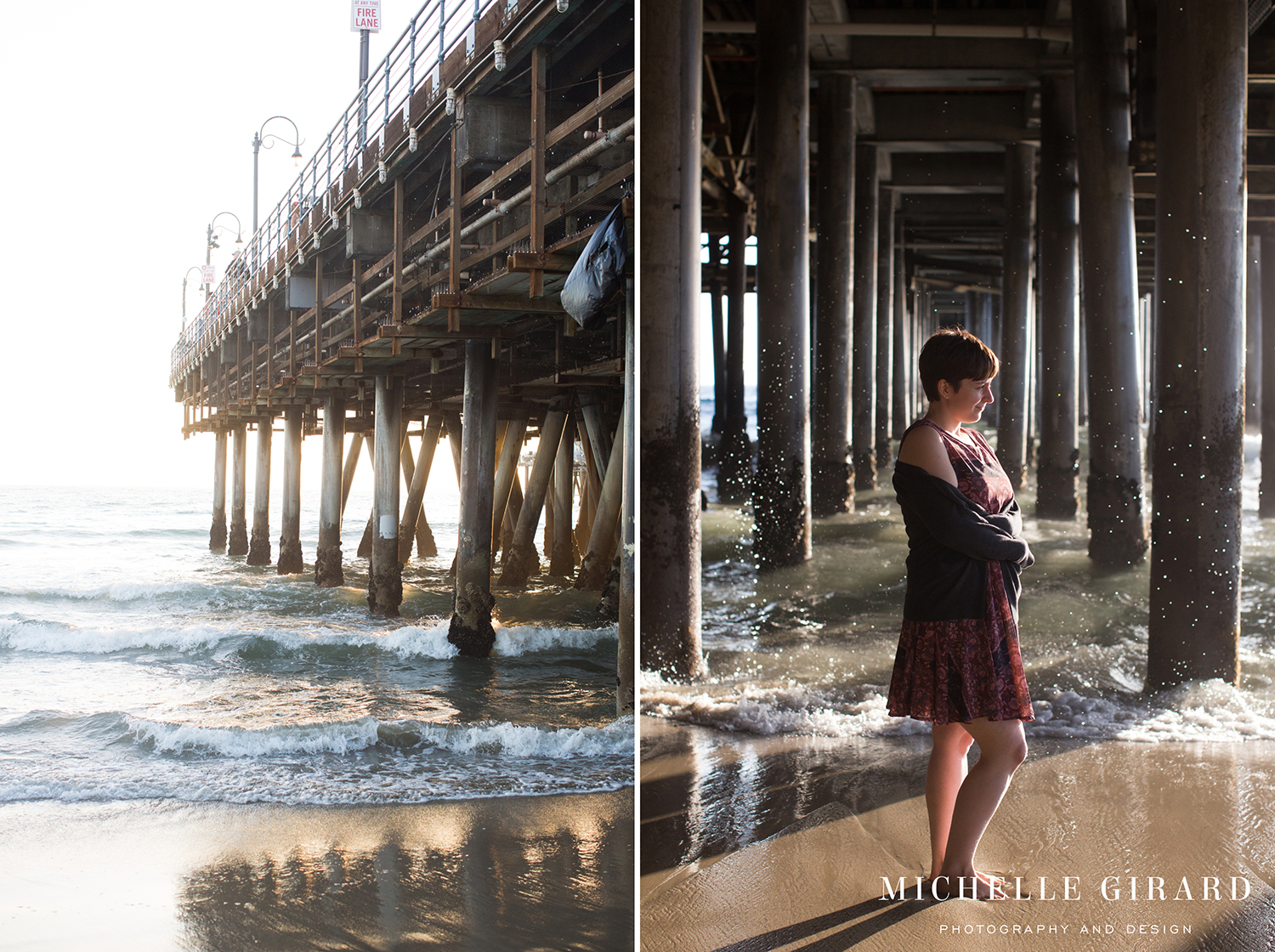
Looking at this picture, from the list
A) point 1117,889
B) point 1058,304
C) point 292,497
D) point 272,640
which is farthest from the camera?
point 1058,304

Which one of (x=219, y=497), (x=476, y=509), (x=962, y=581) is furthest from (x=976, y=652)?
(x=476, y=509)

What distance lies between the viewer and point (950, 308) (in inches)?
763

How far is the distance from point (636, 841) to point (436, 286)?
314 cm

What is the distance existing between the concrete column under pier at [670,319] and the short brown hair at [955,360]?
1800 millimetres

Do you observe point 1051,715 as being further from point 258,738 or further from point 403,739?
point 258,738

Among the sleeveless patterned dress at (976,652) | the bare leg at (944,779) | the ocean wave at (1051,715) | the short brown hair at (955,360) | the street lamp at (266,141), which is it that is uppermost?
the street lamp at (266,141)

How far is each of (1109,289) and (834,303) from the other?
2.86 metres

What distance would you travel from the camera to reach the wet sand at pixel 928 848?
2.09 metres

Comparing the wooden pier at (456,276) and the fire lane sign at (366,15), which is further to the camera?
the wooden pier at (456,276)

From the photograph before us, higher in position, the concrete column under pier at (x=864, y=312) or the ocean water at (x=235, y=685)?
the concrete column under pier at (x=864, y=312)

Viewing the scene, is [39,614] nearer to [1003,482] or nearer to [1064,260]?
[1003,482]

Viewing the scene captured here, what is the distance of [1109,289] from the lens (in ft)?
21.2

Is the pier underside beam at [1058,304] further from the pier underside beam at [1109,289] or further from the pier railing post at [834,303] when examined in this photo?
the pier railing post at [834,303]

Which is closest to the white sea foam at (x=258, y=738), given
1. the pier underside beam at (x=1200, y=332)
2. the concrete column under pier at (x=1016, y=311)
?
the pier underside beam at (x=1200, y=332)
